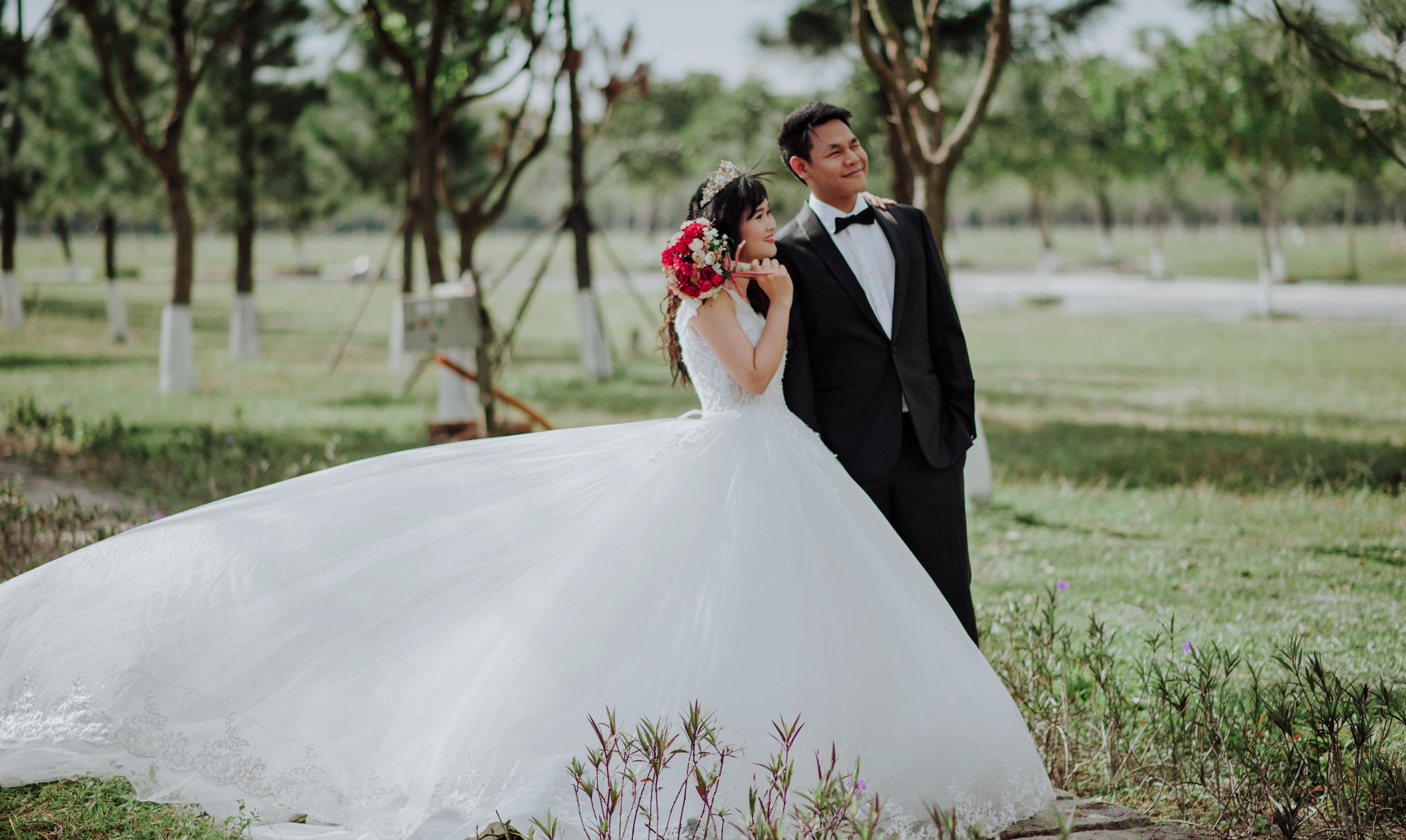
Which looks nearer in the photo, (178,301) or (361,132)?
(178,301)

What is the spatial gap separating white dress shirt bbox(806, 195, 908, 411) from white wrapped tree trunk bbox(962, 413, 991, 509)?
169 inches

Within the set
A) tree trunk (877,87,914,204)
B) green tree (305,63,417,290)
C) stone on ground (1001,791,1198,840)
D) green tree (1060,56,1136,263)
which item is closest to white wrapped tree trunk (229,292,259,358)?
green tree (305,63,417,290)

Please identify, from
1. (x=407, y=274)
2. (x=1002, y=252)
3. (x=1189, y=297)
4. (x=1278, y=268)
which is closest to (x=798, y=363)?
(x=407, y=274)

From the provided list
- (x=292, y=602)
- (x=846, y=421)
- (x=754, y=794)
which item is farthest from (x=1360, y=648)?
(x=292, y=602)

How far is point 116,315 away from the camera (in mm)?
21750

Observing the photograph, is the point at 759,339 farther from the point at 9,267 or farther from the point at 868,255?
the point at 9,267

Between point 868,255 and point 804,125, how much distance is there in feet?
1.72

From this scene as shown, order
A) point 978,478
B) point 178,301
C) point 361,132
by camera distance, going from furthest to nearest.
Result: 1. point 361,132
2. point 178,301
3. point 978,478

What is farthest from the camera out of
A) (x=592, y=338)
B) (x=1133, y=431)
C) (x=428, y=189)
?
(x=592, y=338)

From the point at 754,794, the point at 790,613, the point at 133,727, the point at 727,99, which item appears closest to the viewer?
the point at 754,794

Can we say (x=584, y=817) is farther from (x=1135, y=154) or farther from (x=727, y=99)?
(x=1135, y=154)

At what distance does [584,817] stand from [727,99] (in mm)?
23838

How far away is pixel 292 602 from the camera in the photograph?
382 cm

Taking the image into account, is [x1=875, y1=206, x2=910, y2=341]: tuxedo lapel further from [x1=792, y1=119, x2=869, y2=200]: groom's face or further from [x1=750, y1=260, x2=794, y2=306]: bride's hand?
[x1=750, y1=260, x2=794, y2=306]: bride's hand
